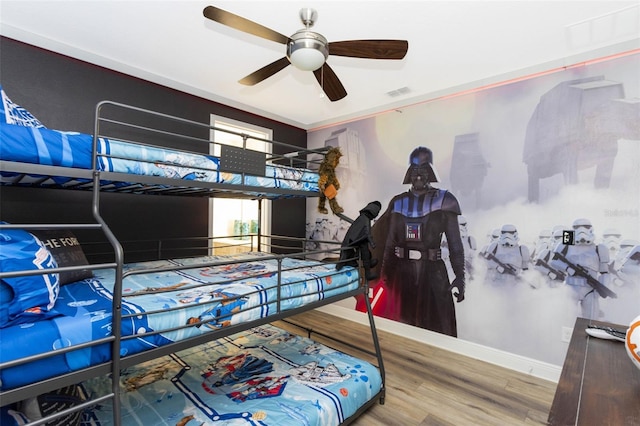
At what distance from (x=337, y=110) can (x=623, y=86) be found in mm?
2556

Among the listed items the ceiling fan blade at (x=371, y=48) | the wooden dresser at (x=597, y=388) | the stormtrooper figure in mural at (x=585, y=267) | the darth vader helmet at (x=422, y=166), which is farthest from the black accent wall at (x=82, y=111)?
the stormtrooper figure in mural at (x=585, y=267)

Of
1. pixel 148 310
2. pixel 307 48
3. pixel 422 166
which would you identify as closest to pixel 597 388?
pixel 148 310

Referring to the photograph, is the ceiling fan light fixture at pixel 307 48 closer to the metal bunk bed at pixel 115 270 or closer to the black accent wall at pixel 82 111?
the metal bunk bed at pixel 115 270

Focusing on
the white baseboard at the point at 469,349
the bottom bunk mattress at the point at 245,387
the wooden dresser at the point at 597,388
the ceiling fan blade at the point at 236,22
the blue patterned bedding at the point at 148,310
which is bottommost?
the white baseboard at the point at 469,349

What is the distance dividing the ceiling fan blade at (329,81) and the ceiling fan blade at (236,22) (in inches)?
14.4

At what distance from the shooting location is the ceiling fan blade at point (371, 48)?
1629mm

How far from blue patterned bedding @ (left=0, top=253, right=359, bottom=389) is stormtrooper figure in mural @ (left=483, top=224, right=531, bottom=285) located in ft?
5.26

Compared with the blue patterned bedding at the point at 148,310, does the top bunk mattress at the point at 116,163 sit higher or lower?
higher

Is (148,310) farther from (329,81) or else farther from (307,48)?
(329,81)

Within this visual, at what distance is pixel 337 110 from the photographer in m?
3.69

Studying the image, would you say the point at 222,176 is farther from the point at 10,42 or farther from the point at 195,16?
the point at 10,42

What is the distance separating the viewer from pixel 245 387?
5.99 ft

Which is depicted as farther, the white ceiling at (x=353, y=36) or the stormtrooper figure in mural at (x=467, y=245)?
the stormtrooper figure in mural at (x=467, y=245)

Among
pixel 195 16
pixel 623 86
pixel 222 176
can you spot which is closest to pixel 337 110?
pixel 195 16
